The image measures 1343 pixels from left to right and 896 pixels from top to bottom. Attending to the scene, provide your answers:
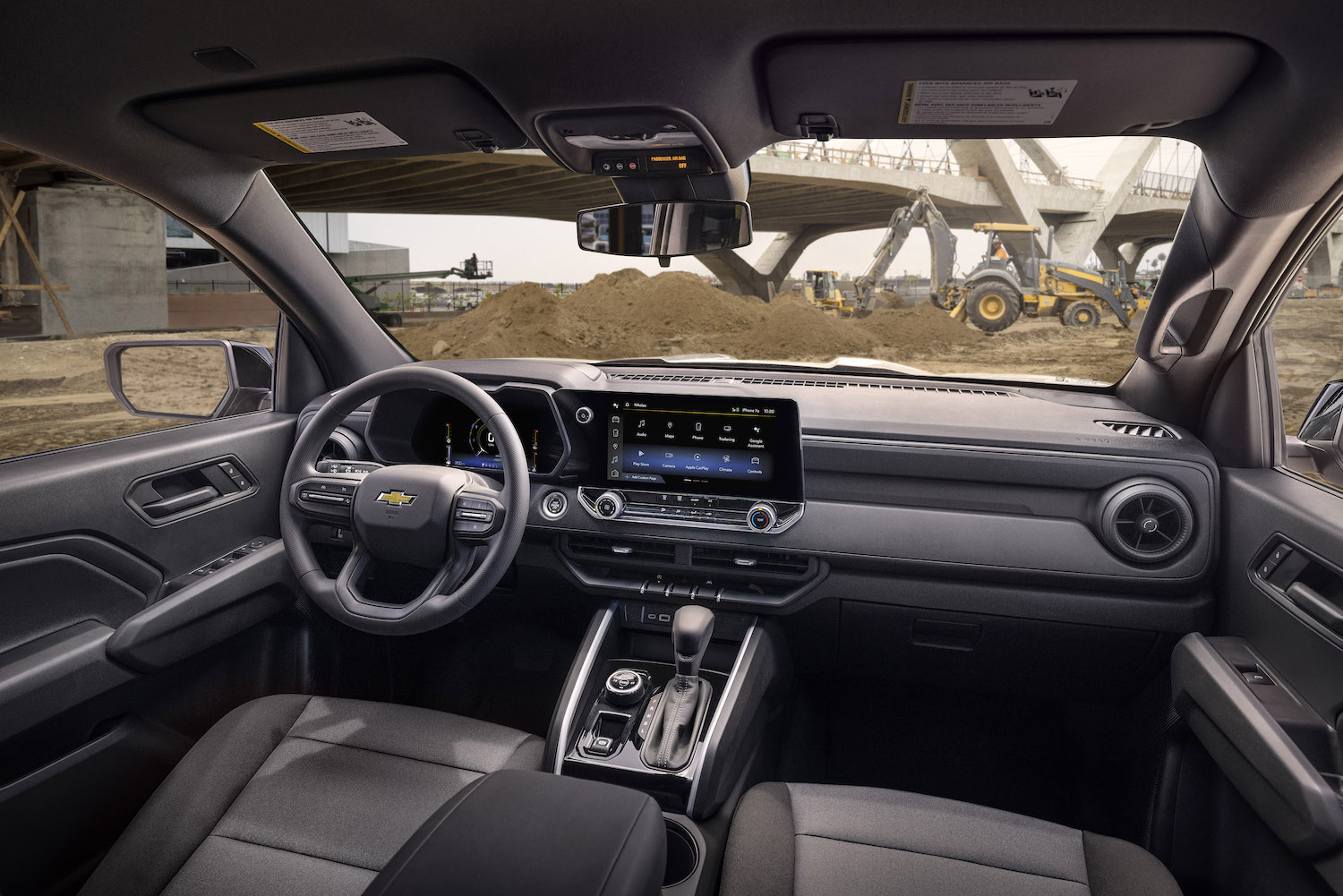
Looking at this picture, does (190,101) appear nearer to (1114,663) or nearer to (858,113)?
(858,113)

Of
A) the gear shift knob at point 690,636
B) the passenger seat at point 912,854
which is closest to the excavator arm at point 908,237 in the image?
the gear shift knob at point 690,636

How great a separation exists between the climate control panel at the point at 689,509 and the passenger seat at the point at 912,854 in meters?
0.82

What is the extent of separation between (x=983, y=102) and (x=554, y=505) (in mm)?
1671

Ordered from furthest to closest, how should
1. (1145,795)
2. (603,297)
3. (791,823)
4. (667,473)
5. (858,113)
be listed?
(603,297) → (667,473) → (1145,795) → (858,113) → (791,823)

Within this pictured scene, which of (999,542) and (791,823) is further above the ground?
(999,542)

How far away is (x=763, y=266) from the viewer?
3115mm

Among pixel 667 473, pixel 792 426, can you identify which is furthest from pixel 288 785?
pixel 792 426

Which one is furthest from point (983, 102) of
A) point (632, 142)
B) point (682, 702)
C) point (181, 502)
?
point (181, 502)

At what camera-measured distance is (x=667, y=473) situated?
249cm

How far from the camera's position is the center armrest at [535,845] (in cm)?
106

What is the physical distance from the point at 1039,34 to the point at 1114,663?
1.78 metres

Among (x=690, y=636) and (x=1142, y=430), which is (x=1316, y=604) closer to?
(x=1142, y=430)

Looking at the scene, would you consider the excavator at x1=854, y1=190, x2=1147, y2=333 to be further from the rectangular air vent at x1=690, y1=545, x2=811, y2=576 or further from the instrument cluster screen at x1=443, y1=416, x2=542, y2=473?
the instrument cluster screen at x1=443, y1=416, x2=542, y2=473

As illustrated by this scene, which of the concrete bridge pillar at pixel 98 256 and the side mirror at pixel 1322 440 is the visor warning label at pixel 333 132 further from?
the side mirror at pixel 1322 440
